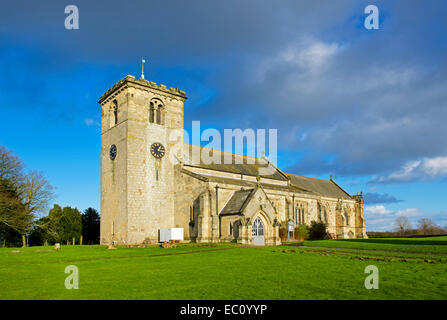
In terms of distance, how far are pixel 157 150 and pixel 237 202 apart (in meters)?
11.5

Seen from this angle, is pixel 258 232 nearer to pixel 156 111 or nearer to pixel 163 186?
pixel 163 186

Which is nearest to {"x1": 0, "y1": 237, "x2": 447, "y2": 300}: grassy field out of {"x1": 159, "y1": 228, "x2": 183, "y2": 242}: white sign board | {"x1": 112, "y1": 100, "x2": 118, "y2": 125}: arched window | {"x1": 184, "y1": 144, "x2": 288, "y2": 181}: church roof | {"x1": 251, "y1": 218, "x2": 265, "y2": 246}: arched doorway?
{"x1": 251, "y1": 218, "x2": 265, "y2": 246}: arched doorway

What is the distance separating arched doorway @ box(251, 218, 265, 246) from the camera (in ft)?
108

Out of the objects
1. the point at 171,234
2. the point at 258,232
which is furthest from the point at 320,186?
the point at 171,234

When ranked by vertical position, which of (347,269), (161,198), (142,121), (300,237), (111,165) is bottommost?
(300,237)

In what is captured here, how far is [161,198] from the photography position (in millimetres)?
37656

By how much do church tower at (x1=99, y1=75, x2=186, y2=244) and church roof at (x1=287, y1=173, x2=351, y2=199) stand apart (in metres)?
24.8

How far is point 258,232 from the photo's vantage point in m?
33.3

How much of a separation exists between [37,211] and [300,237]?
35.1 metres

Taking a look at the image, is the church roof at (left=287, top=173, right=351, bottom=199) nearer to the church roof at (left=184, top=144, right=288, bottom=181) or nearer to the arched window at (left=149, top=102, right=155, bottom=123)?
Answer: the church roof at (left=184, top=144, right=288, bottom=181)

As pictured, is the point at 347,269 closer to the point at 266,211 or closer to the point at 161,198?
the point at 266,211

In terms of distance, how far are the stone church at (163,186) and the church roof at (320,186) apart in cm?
1310
